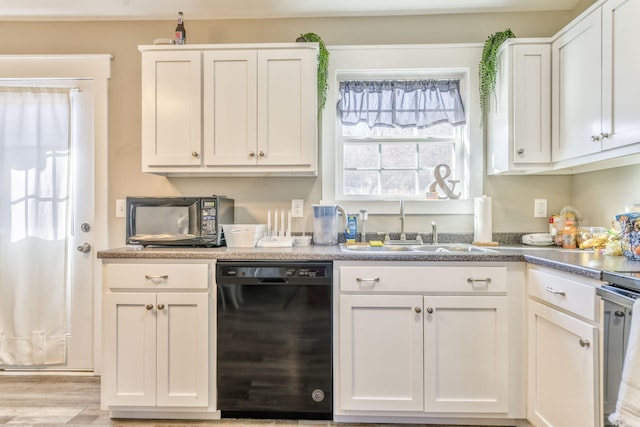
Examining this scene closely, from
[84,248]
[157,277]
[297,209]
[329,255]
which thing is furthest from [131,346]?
[297,209]

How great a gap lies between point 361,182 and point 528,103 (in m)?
1.09

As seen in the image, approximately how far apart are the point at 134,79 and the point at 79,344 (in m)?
1.83

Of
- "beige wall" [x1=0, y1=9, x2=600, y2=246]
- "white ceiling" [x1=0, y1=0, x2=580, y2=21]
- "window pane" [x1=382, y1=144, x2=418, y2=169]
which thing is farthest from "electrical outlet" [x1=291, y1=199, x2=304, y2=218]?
"white ceiling" [x1=0, y1=0, x2=580, y2=21]

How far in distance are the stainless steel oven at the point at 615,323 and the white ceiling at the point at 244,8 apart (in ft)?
6.28

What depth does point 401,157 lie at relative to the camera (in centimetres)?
264

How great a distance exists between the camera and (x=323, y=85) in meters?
2.40

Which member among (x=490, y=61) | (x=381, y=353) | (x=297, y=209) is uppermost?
(x=490, y=61)

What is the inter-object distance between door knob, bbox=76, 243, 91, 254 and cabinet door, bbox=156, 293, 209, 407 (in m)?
1.00

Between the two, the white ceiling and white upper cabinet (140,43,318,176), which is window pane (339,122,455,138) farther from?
the white ceiling

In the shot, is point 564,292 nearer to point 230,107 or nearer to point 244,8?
point 230,107

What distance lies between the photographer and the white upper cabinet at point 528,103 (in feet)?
7.10

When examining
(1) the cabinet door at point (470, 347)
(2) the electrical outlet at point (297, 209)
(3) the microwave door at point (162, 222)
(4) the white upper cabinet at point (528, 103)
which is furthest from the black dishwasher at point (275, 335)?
(4) the white upper cabinet at point (528, 103)

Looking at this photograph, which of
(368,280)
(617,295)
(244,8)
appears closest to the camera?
(617,295)

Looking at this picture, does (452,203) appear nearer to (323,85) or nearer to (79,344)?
(323,85)
